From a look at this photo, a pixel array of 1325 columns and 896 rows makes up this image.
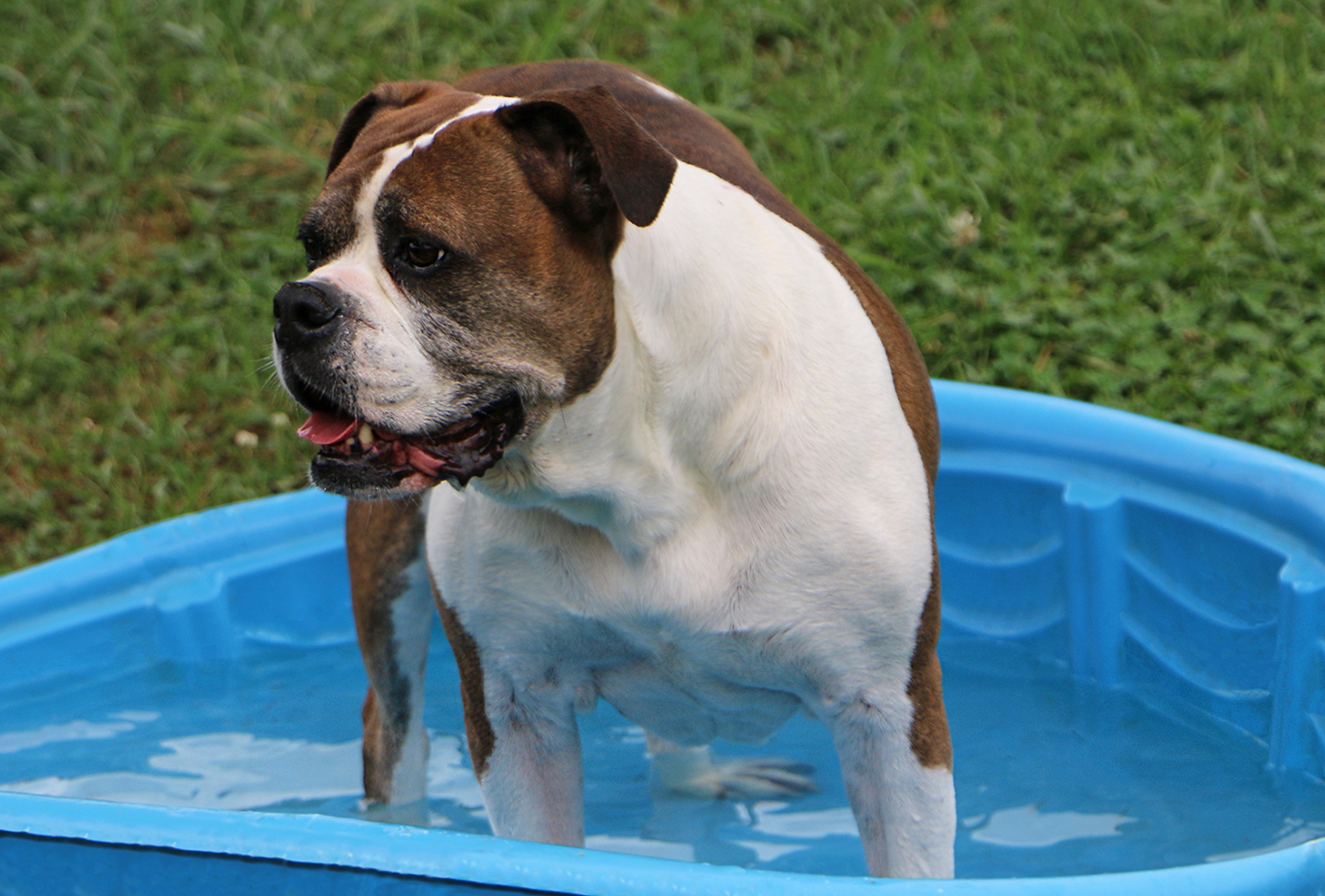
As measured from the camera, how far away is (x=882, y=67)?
6.07 meters

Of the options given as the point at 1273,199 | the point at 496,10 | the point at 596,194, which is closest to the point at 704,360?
the point at 596,194

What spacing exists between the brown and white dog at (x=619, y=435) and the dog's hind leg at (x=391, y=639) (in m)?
0.46

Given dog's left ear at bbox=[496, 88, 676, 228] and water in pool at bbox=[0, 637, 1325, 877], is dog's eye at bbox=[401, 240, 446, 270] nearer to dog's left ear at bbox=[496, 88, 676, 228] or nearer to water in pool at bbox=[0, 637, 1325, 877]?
dog's left ear at bbox=[496, 88, 676, 228]

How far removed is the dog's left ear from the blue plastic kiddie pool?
156 centimetres

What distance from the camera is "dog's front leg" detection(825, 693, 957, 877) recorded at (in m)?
2.80

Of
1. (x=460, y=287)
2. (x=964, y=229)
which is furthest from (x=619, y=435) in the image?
(x=964, y=229)

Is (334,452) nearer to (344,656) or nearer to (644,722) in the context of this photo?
(644,722)

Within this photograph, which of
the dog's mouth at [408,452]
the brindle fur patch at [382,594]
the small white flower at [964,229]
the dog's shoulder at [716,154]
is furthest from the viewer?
the small white flower at [964,229]

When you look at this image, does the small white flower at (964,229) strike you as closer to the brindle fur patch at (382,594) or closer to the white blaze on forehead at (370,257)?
the brindle fur patch at (382,594)

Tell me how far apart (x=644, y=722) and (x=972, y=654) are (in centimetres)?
147

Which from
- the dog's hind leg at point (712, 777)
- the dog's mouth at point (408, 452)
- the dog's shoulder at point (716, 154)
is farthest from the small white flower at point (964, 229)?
the dog's mouth at point (408, 452)

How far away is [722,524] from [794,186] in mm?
3077

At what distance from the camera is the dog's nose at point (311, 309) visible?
2.36 meters

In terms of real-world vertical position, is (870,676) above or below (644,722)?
above
